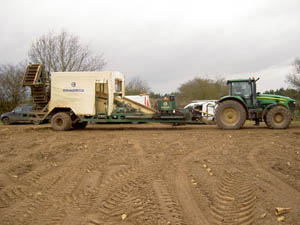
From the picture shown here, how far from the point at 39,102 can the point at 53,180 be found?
8447mm

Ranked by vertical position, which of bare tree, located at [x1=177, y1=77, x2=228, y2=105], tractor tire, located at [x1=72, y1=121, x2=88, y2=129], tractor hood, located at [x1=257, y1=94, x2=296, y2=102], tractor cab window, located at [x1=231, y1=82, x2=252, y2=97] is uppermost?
bare tree, located at [x1=177, y1=77, x2=228, y2=105]

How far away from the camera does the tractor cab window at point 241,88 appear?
36.7 feet

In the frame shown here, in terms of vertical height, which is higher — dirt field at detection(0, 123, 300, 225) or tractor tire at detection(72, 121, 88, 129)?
tractor tire at detection(72, 121, 88, 129)

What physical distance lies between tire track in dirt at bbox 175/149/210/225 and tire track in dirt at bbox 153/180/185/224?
10 centimetres

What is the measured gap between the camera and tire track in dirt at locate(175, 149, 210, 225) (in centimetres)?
290

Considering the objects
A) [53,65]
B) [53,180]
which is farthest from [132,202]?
[53,65]

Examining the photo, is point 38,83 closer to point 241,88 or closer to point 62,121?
point 62,121

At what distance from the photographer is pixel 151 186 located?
3.88 metres

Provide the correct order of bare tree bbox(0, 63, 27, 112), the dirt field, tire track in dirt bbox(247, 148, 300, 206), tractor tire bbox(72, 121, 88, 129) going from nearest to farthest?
the dirt field < tire track in dirt bbox(247, 148, 300, 206) < tractor tire bbox(72, 121, 88, 129) < bare tree bbox(0, 63, 27, 112)

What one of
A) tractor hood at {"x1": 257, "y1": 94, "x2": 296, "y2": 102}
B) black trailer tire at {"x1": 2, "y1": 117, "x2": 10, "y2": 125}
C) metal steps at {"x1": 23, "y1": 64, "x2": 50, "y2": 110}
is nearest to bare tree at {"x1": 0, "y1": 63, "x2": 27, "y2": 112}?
black trailer tire at {"x1": 2, "y1": 117, "x2": 10, "y2": 125}

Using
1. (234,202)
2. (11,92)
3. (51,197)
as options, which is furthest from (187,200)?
(11,92)

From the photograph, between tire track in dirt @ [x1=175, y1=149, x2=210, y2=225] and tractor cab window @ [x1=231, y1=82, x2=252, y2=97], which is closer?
tire track in dirt @ [x1=175, y1=149, x2=210, y2=225]

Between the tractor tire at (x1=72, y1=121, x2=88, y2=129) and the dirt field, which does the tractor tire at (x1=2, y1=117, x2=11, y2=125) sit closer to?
the tractor tire at (x1=72, y1=121, x2=88, y2=129)

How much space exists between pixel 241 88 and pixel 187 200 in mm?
9044
